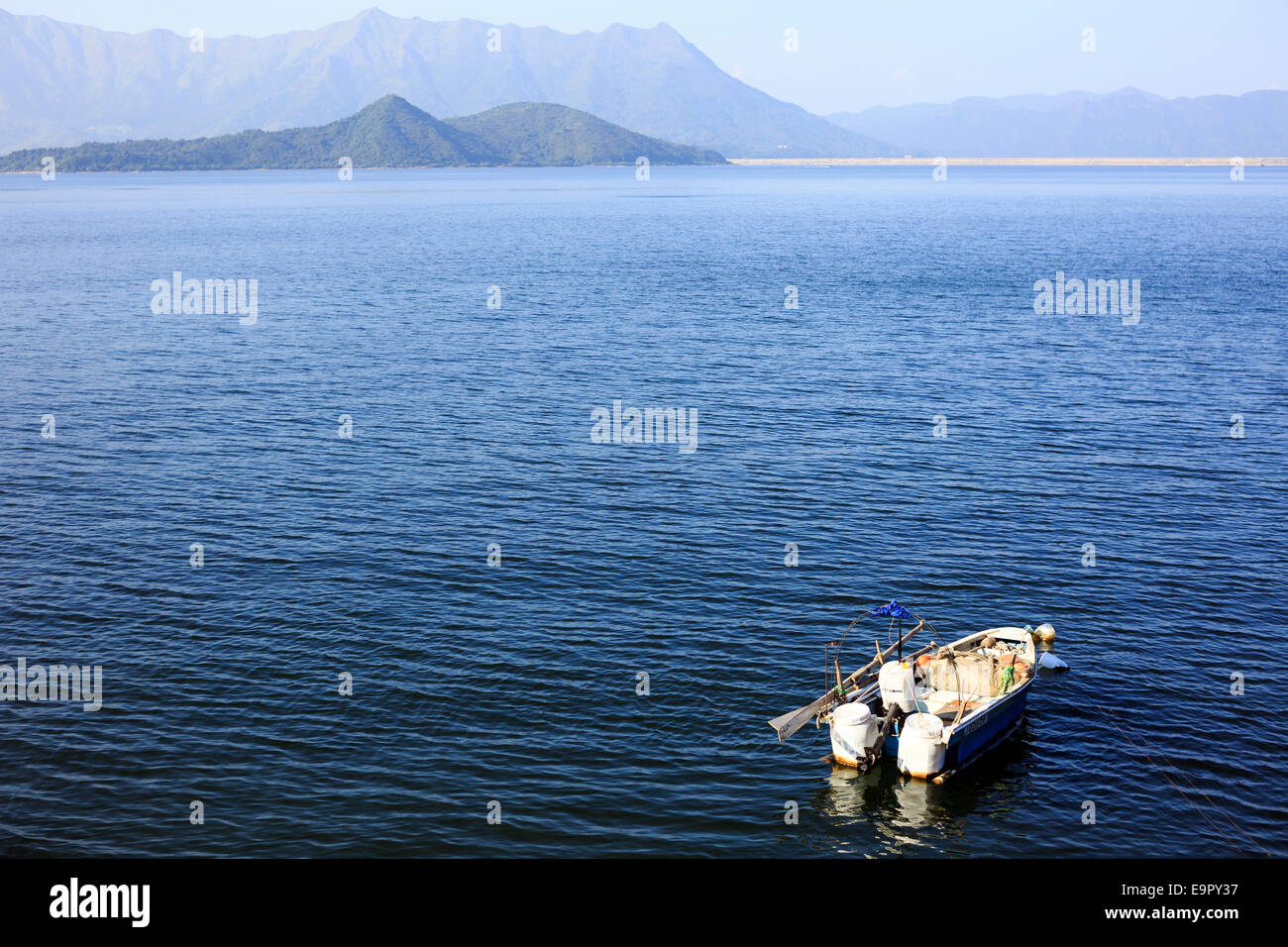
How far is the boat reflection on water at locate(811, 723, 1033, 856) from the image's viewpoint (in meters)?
35.6

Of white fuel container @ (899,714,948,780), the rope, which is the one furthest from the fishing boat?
the rope

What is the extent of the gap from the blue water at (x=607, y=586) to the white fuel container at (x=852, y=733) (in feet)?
2.96

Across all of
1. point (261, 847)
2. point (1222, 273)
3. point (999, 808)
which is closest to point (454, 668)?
point (261, 847)

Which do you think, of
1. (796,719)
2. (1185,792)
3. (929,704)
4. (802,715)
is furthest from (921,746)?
(1185,792)

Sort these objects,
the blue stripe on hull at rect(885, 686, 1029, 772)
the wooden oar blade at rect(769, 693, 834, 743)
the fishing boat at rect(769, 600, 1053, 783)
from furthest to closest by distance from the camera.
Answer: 1. the wooden oar blade at rect(769, 693, 834, 743)
2. the blue stripe on hull at rect(885, 686, 1029, 772)
3. the fishing boat at rect(769, 600, 1053, 783)

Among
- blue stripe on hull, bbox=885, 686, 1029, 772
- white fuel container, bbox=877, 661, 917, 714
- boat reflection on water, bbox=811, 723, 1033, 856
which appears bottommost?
boat reflection on water, bbox=811, 723, 1033, 856

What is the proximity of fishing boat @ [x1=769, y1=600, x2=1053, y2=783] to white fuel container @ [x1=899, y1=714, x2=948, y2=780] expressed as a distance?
0.04m

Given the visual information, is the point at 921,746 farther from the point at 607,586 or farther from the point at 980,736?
the point at 607,586

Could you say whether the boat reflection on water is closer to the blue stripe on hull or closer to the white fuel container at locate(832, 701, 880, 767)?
the blue stripe on hull

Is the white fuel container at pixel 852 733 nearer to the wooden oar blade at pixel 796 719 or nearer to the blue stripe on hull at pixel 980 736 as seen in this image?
the blue stripe on hull at pixel 980 736

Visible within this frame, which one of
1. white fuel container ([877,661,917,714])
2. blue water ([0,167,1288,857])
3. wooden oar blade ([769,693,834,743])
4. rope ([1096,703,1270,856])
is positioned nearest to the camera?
rope ([1096,703,1270,856])

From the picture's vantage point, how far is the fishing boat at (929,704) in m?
39.1

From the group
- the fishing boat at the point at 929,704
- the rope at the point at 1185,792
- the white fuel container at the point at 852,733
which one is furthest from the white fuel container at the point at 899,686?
the rope at the point at 1185,792
